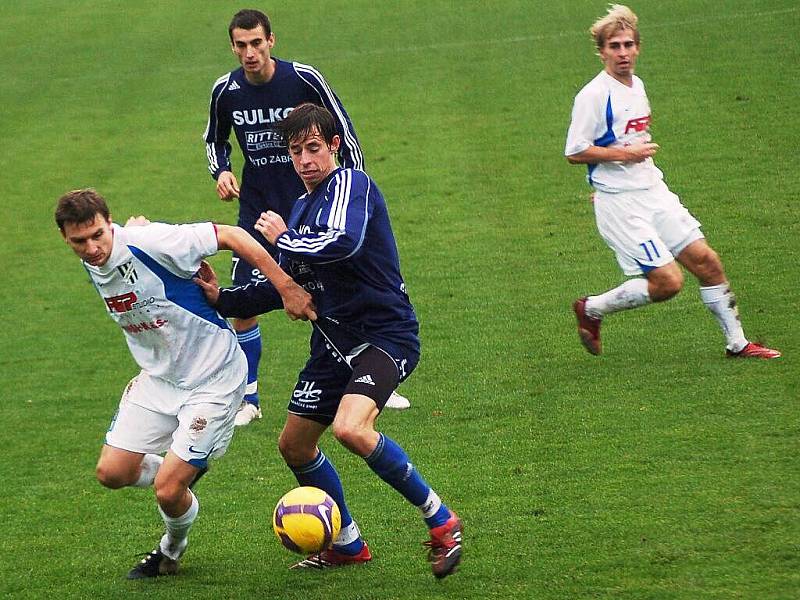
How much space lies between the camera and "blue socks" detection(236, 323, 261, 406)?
26.2 feet

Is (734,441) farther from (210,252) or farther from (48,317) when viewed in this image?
(48,317)

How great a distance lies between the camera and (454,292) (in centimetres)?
1048

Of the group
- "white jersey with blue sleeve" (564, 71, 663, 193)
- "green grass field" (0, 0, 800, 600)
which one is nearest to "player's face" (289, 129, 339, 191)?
"green grass field" (0, 0, 800, 600)

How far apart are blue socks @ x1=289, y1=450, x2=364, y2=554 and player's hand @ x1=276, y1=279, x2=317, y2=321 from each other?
0.81 metres

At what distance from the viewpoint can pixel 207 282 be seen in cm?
566

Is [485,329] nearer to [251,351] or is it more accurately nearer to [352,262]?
[251,351]

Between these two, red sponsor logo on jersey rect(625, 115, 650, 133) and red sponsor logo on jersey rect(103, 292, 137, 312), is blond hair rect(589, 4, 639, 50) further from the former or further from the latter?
red sponsor logo on jersey rect(103, 292, 137, 312)

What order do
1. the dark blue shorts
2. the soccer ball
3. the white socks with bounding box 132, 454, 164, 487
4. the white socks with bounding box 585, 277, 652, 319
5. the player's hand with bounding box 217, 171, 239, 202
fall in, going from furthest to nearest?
1. the white socks with bounding box 585, 277, 652, 319
2. the player's hand with bounding box 217, 171, 239, 202
3. the white socks with bounding box 132, 454, 164, 487
4. the dark blue shorts
5. the soccer ball

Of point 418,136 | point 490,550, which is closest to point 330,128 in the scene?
point 490,550

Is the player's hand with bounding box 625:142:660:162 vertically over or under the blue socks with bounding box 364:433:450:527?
over

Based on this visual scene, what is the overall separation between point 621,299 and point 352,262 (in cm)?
309

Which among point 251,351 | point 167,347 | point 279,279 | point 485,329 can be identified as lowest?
point 485,329

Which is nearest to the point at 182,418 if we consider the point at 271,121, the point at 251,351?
the point at 251,351

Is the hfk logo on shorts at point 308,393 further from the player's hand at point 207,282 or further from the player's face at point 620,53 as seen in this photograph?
the player's face at point 620,53
